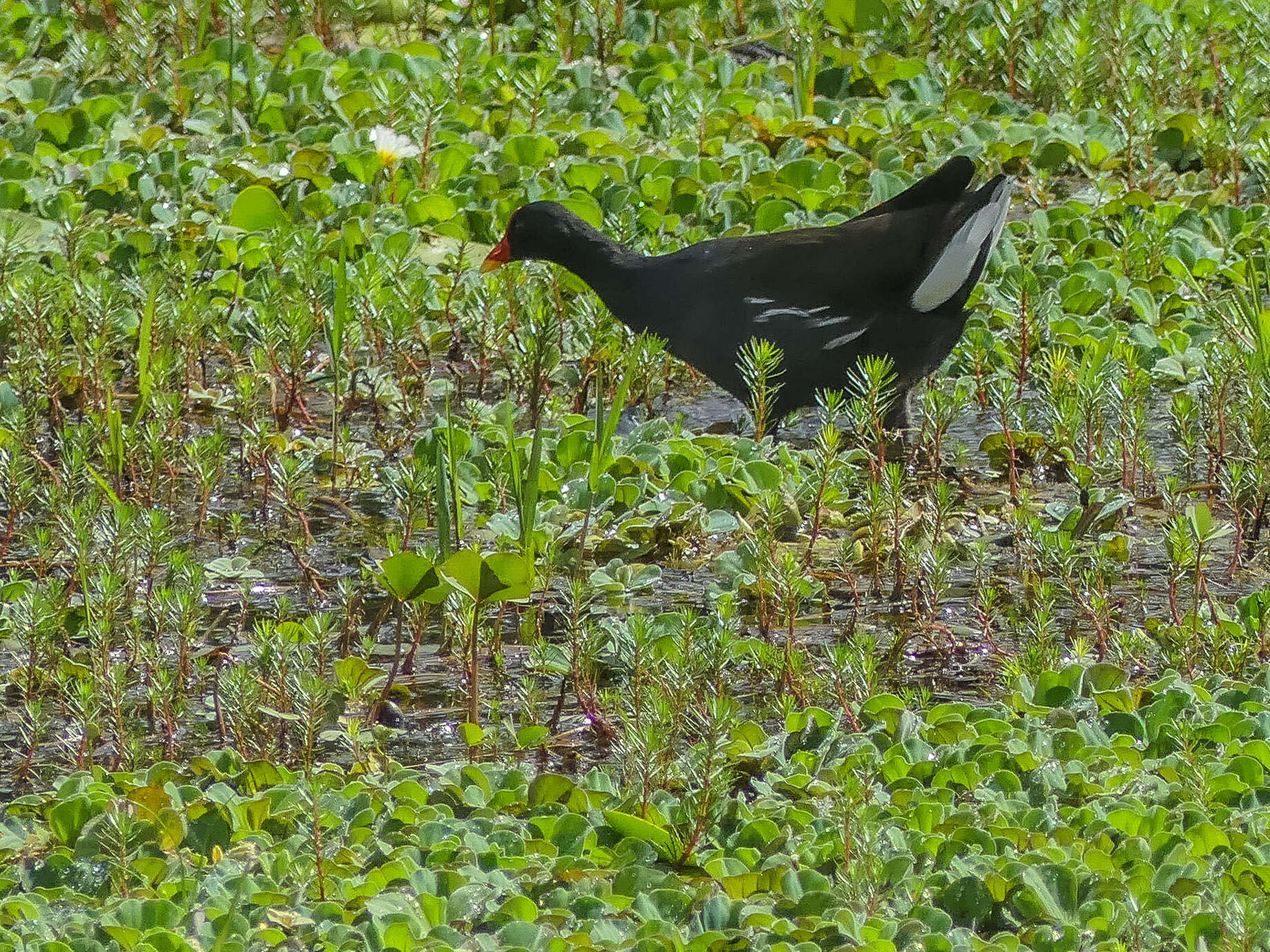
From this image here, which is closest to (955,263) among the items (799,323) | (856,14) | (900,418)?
(799,323)

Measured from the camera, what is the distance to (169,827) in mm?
2787

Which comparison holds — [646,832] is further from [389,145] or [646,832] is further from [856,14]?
[856,14]

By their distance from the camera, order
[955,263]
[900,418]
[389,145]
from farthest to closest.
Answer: [389,145]
[900,418]
[955,263]

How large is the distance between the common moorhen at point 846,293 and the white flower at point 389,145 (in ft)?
5.56

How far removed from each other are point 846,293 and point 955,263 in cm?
31

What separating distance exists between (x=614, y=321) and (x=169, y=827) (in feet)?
10.1

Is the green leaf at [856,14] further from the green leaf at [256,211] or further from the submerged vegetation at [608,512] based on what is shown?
the green leaf at [256,211]

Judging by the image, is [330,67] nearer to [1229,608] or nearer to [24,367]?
[24,367]

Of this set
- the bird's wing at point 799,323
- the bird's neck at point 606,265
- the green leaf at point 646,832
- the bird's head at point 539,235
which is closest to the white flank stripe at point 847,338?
the bird's wing at point 799,323

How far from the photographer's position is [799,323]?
16.2 feet

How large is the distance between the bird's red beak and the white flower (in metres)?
0.90

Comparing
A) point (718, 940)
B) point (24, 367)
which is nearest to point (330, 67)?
point (24, 367)

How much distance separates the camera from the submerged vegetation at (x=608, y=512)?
8.79 feet

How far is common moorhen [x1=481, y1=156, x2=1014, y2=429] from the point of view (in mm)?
4930
